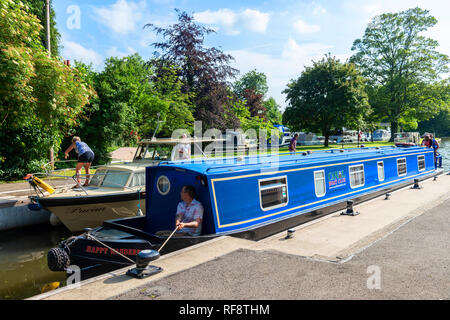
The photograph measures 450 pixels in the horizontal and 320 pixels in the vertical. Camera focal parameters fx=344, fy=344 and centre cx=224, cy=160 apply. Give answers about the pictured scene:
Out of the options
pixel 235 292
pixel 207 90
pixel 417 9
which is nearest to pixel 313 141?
pixel 417 9

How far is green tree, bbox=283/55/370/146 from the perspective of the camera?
33906mm

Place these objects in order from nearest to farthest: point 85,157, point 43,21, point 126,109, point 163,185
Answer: point 163,185 < point 85,157 < point 126,109 < point 43,21

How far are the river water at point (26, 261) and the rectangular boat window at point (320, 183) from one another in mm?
6397

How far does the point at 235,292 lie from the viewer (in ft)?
13.9

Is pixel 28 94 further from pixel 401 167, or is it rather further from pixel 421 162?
pixel 421 162

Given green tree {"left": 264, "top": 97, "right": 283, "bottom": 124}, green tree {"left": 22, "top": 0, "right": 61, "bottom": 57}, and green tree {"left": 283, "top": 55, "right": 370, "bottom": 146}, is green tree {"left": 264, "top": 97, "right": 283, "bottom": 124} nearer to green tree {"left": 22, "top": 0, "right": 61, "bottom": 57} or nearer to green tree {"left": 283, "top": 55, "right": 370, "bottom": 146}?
green tree {"left": 283, "top": 55, "right": 370, "bottom": 146}

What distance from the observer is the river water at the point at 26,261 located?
276 inches

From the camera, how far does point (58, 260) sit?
5703 mm

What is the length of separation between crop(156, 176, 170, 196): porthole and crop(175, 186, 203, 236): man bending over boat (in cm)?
75

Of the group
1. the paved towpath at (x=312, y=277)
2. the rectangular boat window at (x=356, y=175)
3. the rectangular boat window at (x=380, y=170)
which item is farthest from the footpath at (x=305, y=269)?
the rectangular boat window at (x=380, y=170)

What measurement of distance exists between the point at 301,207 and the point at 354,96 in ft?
93.0

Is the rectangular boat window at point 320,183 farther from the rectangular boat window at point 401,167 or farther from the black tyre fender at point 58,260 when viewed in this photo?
the black tyre fender at point 58,260

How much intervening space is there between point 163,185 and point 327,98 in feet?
99.7

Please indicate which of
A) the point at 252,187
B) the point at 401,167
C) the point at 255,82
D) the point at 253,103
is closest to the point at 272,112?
the point at 255,82
